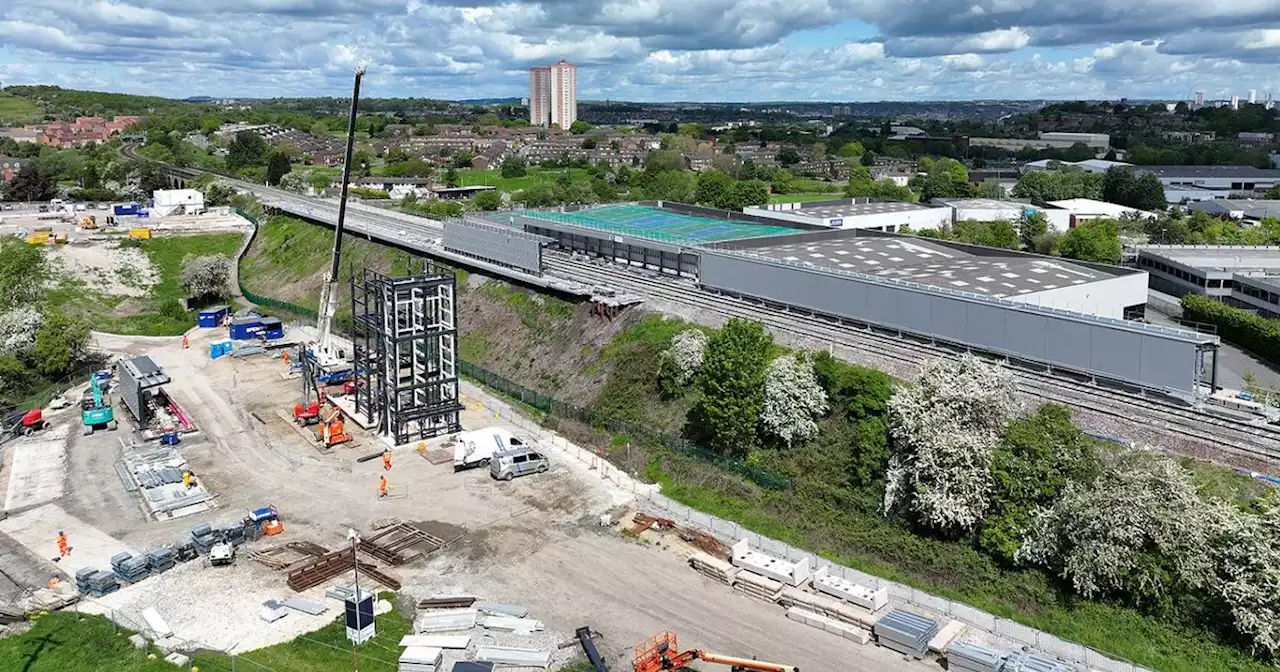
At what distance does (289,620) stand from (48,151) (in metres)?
165

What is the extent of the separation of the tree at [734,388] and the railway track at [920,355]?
21.0 ft

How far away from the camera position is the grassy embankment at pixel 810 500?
23406 millimetres

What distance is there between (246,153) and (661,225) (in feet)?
356

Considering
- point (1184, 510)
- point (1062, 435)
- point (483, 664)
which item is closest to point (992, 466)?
point (1062, 435)

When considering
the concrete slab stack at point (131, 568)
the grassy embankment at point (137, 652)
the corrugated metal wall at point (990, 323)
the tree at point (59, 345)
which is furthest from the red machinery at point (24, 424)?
the corrugated metal wall at point (990, 323)

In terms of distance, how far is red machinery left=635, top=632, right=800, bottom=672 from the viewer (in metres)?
21.9

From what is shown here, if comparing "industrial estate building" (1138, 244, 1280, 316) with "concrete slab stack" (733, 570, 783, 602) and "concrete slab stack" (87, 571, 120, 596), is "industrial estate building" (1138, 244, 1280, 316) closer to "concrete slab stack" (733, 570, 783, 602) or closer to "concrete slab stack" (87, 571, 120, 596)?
"concrete slab stack" (733, 570, 783, 602)

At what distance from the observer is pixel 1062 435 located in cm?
2761

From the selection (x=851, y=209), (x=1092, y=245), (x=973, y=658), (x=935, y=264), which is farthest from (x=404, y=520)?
(x=851, y=209)

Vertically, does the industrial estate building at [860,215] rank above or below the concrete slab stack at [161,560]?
above

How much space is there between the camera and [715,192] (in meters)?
91.8

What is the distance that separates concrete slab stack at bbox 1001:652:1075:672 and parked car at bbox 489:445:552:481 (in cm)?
1837

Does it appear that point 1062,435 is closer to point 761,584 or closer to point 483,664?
point 761,584

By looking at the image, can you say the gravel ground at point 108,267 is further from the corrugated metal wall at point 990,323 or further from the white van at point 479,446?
the corrugated metal wall at point 990,323
